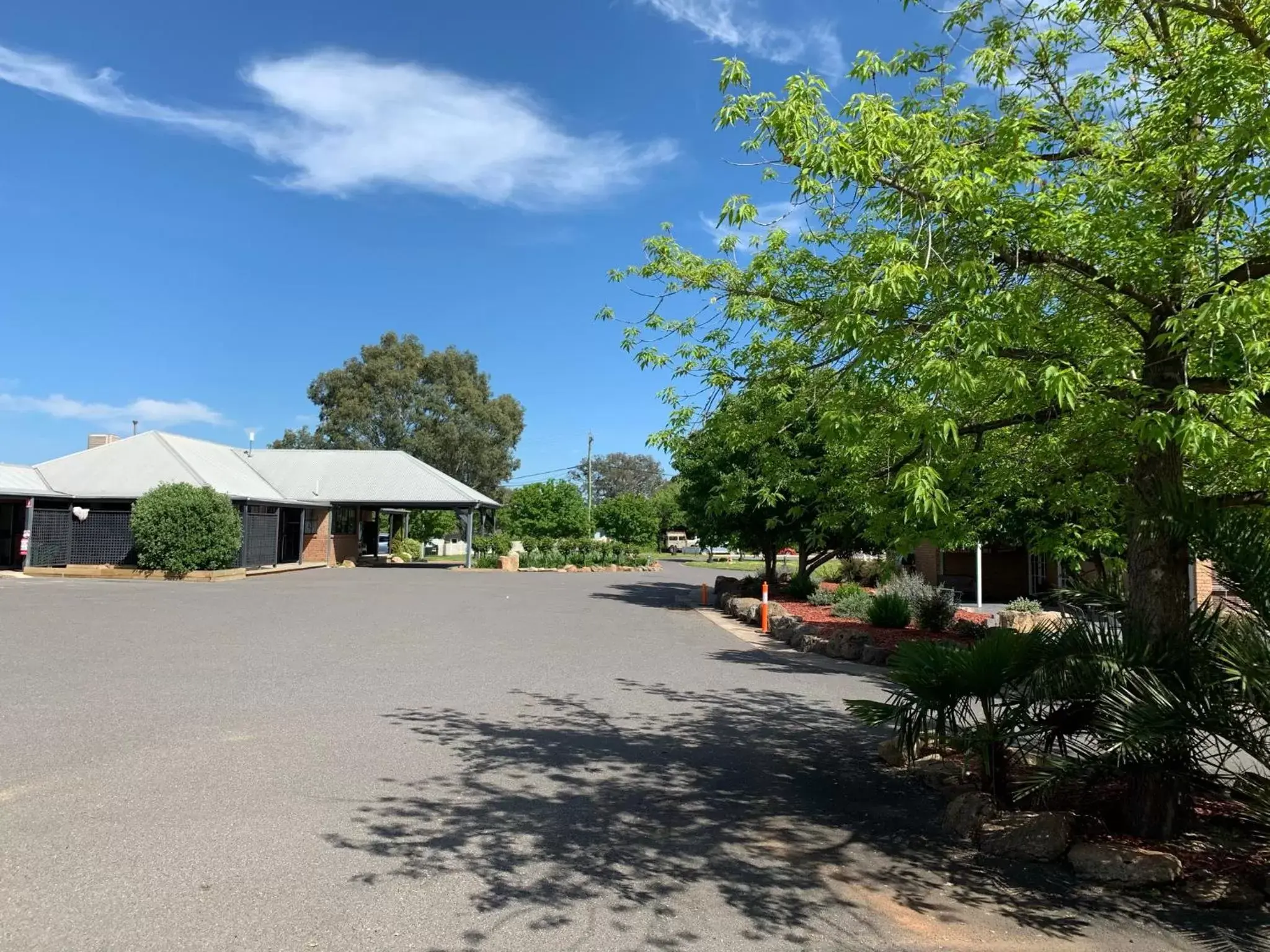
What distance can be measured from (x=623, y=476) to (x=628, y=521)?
67221 mm

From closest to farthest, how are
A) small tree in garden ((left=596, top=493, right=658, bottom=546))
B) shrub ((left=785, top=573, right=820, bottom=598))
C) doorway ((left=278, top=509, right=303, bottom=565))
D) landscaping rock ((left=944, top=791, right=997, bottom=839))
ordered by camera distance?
landscaping rock ((left=944, top=791, right=997, bottom=839)) → shrub ((left=785, top=573, right=820, bottom=598)) → doorway ((left=278, top=509, right=303, bottom=565)) → small tree in garden ((left=596, top=493, right=658, bottom=546))

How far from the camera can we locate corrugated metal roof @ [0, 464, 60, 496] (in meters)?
29.0

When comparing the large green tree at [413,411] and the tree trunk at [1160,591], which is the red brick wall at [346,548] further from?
the tree trunk at [1160,591]

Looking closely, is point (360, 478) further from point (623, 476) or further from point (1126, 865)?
point (623, 476)

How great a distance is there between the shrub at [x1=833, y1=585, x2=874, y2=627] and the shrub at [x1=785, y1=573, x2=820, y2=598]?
139 inches

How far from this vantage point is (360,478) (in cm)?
4256

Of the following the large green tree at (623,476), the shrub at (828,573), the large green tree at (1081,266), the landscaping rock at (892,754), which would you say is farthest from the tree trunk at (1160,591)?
the large green tree at (623,476)

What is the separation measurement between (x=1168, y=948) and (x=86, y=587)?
27556 mm

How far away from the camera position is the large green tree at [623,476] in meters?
120

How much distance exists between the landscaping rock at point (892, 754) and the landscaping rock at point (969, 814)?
3.43ft

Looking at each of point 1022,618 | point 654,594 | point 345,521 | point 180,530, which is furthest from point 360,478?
point 1022,618

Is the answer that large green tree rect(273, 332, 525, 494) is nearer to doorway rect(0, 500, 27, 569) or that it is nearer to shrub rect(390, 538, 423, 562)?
shrub rect(390, 538, 423, 562)

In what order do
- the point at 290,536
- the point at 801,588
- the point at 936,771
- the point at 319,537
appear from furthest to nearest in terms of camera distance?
the point at 319,537 < the point at 290,536 < the point at 801,588 < the point at 936,771

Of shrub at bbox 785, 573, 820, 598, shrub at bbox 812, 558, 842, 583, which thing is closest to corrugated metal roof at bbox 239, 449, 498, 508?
shrub at bbox 812, 558, 842, 583
